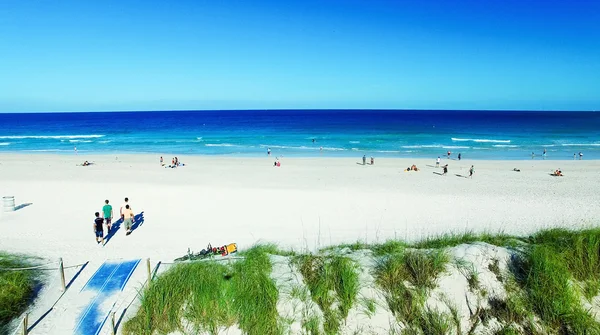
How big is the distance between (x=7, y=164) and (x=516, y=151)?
48.8 m

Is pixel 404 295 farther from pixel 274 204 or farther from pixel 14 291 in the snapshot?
pixel 274 204

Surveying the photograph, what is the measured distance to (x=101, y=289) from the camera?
7352mm

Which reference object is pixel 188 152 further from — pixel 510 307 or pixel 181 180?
pixel 510 307

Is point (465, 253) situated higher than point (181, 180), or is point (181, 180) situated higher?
point (465, 253)

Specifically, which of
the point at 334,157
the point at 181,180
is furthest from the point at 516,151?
the point at 181,180

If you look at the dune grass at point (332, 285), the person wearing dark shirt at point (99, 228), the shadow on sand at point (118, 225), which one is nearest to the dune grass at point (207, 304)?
the dune grass at point (332, 285)

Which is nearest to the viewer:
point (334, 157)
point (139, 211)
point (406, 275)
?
point (406, 275)

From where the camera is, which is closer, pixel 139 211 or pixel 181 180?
pixel 139 211

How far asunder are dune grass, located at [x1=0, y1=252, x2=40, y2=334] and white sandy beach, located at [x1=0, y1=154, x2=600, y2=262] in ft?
5.66

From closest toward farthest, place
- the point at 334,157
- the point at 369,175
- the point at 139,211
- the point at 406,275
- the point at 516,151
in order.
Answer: the point at 406,275 < the point at 139,211 < the point at 369,175 < the point at 334,157 < the point at 516,151

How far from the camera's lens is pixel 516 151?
40.0 metres

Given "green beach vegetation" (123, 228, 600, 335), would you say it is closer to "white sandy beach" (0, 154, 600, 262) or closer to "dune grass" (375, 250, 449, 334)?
"dune grass" (375, 250, 449, 334)

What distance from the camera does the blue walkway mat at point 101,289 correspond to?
618cm

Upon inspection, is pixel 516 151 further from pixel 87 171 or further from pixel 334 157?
pixel 87 171
